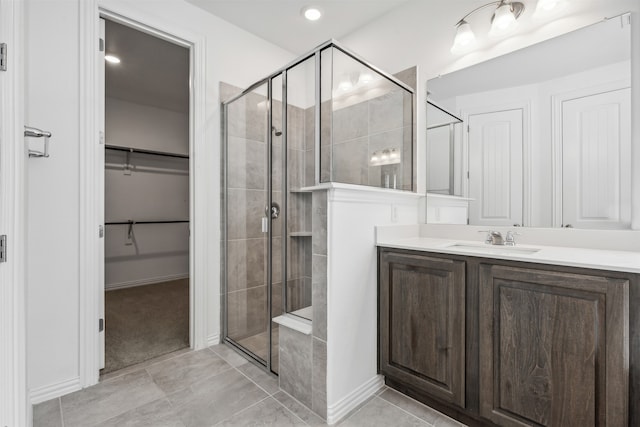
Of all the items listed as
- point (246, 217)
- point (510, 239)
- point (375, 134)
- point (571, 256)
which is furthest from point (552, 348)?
point (246, 217)

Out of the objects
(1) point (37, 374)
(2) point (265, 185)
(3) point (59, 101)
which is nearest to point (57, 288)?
(1) point (37, 374)

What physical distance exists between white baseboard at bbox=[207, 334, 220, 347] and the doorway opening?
0.41 meters

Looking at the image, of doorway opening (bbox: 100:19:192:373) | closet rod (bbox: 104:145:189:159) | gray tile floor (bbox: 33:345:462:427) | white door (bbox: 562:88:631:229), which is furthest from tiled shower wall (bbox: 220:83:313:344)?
closet rod (bbox: 104:145:189:159)

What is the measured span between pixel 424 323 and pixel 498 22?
186cm

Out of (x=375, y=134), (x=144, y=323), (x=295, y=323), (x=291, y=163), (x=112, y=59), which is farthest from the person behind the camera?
(x=112, y=59)

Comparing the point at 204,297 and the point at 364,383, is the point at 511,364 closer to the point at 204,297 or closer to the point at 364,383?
the point at 364,383

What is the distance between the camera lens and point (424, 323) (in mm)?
1582

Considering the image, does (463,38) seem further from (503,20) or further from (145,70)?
(145,70)

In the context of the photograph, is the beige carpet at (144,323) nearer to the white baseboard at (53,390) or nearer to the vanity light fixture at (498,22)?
the white baseboard at (53,390)

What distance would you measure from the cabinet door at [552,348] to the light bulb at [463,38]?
1517mm

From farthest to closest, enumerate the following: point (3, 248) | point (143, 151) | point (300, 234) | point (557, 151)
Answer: point (143, 151), point (300, 234), point (557, 151), point (3, 248)

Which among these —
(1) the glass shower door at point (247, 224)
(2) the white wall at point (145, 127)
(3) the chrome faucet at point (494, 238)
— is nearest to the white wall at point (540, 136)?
(3) the chrome faucet at point (494, 238)

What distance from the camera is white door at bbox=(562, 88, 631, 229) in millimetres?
1460

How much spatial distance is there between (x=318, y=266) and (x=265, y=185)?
2.80 ft
